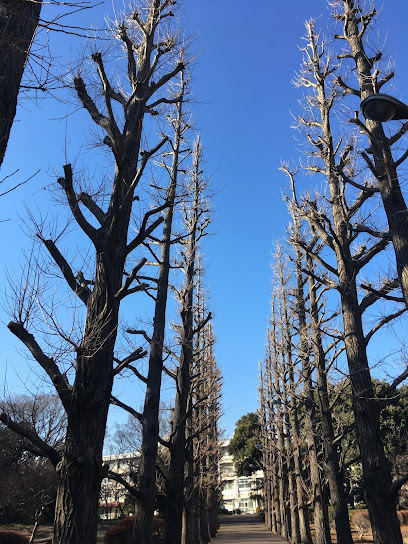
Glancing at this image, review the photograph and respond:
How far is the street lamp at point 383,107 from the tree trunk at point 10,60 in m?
3.43

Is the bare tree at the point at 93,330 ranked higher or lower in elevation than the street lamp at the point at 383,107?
lower

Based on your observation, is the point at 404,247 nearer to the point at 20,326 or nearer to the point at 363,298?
the point at 363,298

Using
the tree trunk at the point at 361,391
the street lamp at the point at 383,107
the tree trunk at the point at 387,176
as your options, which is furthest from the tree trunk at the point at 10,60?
the tree trunk at the point at 361,391

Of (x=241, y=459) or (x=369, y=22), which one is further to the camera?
(x=241, y=459)

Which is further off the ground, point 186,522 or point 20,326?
point 20,326

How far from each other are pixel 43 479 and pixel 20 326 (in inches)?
696

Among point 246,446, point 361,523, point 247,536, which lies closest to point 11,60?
point 361,523

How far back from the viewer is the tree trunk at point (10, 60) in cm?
326

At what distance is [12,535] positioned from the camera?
16531 mm

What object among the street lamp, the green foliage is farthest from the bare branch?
the green foliage

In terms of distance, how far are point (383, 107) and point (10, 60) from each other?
3.73 m

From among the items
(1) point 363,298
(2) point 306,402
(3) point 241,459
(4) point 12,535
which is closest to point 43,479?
(4) point 12,535

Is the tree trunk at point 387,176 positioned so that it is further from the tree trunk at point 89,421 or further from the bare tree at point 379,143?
the tree trunk at point 89,421

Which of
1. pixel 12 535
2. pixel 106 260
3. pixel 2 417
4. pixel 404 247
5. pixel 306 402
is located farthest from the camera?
pixel 12 535
